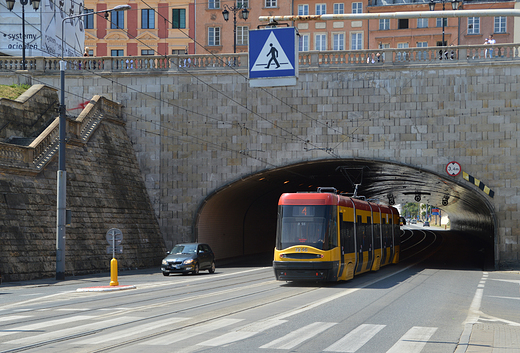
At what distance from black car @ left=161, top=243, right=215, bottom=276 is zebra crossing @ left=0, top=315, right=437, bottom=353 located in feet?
50.4

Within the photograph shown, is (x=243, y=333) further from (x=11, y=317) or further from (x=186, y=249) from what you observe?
(x=186, y=249)

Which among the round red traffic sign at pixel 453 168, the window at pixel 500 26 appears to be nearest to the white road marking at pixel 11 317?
the round red traffic sign at pixel 453 168

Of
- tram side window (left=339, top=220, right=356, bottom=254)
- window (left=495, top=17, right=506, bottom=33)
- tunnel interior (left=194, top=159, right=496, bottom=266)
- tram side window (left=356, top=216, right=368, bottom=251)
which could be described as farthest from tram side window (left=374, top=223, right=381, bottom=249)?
window (left=495, top=17, right=506, bottom=33)

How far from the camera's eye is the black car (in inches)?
1140

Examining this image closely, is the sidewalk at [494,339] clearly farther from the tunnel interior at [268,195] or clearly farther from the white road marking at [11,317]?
the tunnel interior at [268,195]

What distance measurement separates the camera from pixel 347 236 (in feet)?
76.2

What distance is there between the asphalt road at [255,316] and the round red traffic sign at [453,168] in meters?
12.1

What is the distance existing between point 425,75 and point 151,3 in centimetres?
3594

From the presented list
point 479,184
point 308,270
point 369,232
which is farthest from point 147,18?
point 308,270

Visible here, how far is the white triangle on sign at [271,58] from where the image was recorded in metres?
16.3

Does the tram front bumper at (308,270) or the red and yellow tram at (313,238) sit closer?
the tram front bumper at (308,270)

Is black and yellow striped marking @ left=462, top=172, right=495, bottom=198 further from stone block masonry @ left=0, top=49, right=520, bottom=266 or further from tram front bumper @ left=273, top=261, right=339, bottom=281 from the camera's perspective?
tram front bumper @ left=273, top=261, right=339, bottom=281

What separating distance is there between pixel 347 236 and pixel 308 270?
8.11 ft

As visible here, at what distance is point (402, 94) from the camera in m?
35.9
